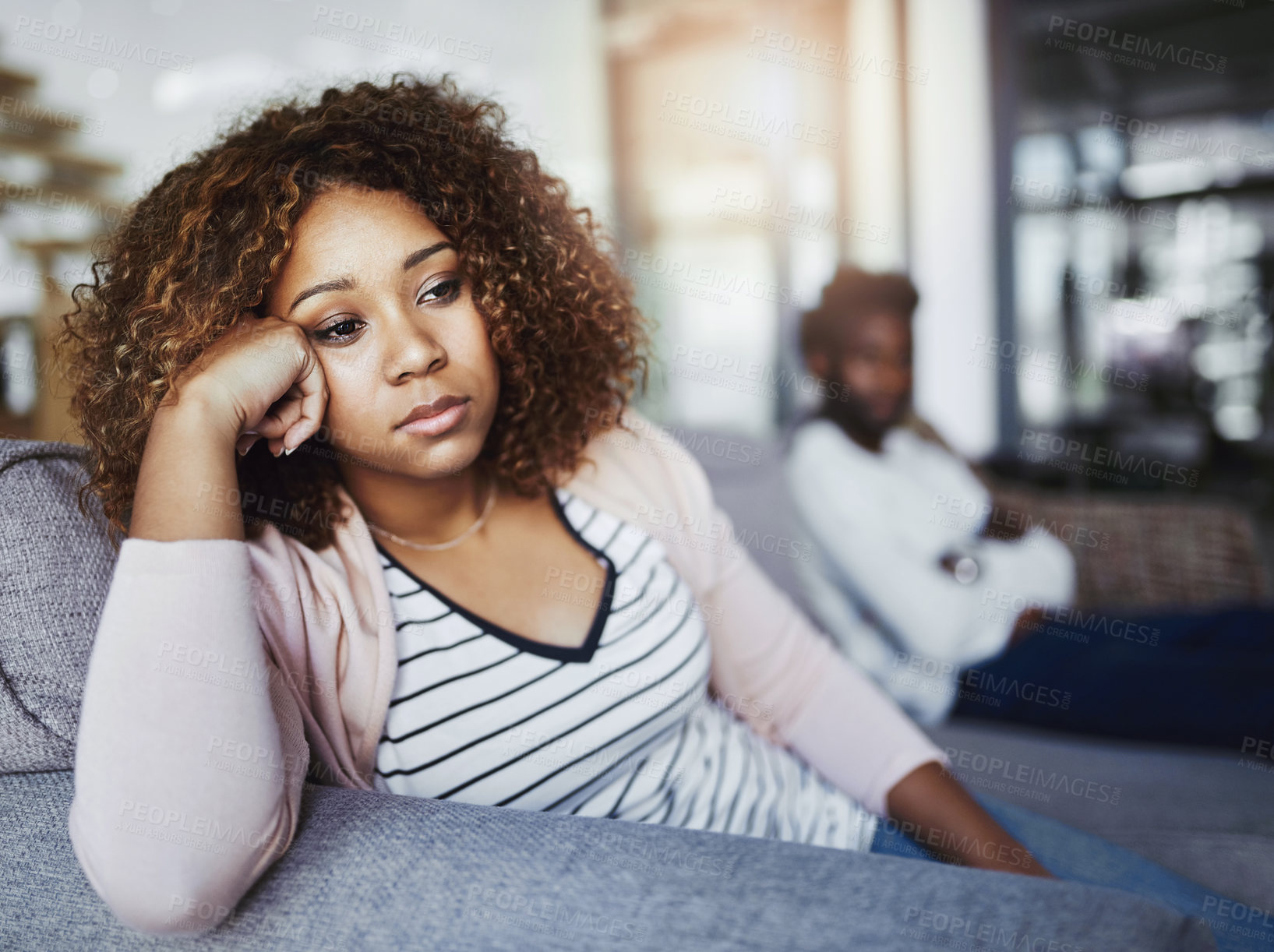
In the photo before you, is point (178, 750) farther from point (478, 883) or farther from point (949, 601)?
point (949, 601)

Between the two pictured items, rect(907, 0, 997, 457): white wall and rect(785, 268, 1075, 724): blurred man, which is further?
rect(907, 0, 997, 457): white wall

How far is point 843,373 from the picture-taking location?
2074 millimetres

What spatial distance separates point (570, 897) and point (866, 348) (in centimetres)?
169

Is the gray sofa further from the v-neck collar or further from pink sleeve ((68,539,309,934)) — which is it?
the v-neck collar

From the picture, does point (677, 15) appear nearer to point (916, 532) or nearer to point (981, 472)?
point (981, 472)

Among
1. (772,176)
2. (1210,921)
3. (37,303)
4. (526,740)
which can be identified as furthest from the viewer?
→ (772,176)

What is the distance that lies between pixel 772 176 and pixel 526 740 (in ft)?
12.5

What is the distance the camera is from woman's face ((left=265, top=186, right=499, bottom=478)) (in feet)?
2.63

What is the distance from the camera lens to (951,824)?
953mm

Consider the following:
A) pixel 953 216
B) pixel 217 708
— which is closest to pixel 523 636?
pixel 217 708

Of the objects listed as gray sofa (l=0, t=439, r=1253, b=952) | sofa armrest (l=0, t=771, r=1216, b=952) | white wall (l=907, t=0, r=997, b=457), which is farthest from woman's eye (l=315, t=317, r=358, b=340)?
white wall (l=907, t=0, r=997, b=457)

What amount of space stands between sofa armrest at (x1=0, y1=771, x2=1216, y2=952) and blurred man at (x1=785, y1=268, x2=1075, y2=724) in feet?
3.69

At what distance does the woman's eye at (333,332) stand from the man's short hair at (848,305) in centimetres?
147

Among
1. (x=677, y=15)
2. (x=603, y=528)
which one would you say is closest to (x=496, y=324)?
(x=603, y=528)
